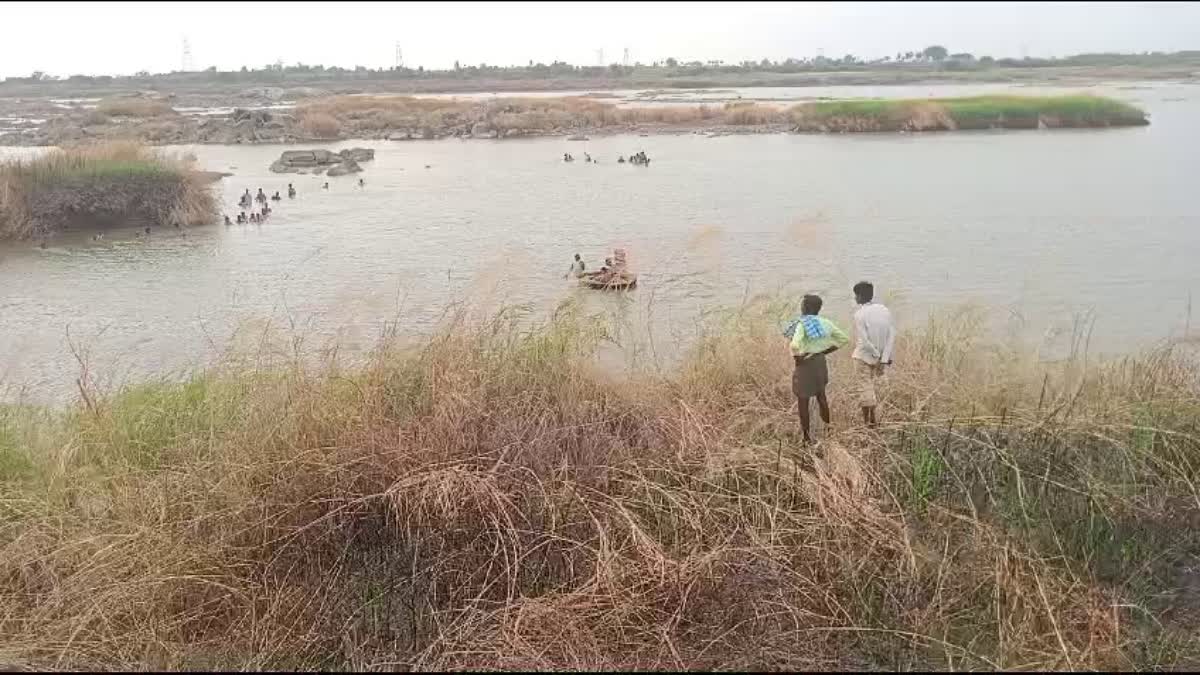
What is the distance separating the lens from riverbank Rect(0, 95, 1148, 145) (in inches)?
1668

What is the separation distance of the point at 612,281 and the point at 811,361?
26.8 ft

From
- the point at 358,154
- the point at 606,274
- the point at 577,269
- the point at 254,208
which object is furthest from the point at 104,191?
the point at 358,154

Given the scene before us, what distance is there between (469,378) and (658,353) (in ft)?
11.8

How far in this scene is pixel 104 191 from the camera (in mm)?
22703

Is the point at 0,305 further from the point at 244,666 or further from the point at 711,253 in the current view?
the point at 244,666

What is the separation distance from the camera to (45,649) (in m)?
4.55

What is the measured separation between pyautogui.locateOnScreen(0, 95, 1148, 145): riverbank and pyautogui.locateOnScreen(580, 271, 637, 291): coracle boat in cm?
3096

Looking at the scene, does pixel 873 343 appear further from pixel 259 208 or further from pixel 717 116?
pixel 717 116

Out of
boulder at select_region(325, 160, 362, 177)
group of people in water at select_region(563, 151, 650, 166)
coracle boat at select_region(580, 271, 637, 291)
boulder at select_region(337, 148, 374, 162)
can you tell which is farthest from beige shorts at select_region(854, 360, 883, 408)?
boulder at select_region(337, 148, 374, 162)

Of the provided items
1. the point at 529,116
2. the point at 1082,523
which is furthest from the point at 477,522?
the point at 529,116

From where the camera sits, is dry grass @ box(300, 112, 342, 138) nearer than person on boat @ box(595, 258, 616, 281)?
No

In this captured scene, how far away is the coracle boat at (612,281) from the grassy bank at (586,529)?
7068 mm

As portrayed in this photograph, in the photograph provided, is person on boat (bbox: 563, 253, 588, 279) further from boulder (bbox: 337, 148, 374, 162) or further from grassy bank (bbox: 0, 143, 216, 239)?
boulder (bbox: 337, 148, 374, 162)

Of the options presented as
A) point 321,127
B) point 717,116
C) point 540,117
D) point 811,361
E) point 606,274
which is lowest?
point 606,274
